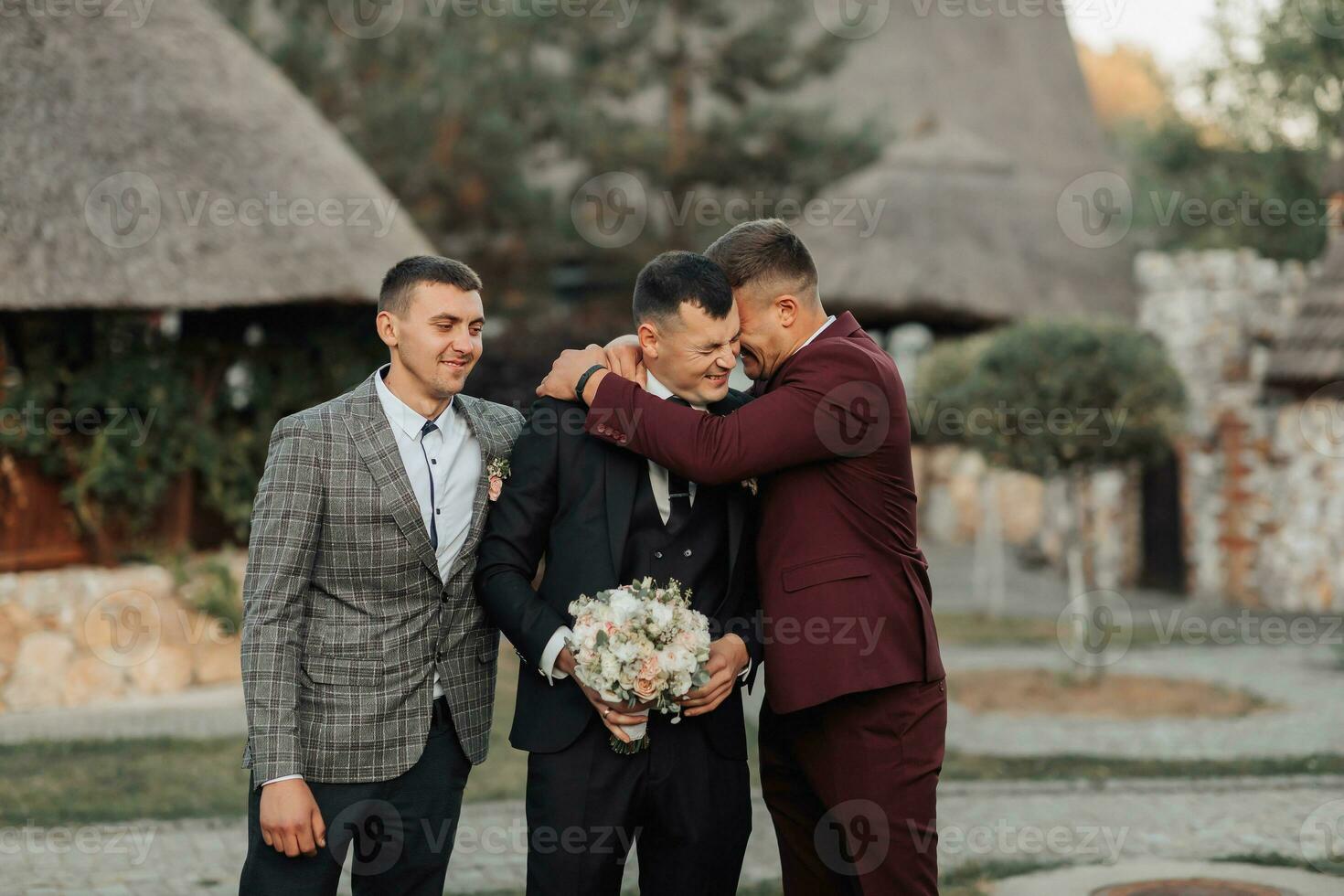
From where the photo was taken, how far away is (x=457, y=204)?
2241 centimetres

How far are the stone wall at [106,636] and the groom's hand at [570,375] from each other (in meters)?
7.40

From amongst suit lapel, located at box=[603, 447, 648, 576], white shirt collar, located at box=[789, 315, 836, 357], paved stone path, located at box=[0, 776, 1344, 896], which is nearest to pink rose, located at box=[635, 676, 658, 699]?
suit lapel, located at box=[603, 447, 648, 576]

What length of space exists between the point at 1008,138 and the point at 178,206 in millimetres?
21600

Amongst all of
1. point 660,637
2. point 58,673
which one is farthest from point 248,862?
point 58,673

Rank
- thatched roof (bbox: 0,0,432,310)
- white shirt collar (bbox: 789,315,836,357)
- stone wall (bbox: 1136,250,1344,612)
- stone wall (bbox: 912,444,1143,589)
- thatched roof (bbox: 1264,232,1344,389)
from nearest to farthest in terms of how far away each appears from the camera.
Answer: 1. white shirt collar (bbox: 789,315,836,357)
2. thatched roof (bbox: 0,0,432,310)
3. thatched roof (bbox: 1264,232,1344,389)
4. stone wall (bbox: 1136,250,1344,612)
5. stone wall (bbox: 912,444,1143,589)

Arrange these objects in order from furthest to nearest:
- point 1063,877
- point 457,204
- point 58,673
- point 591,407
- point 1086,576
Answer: point 457,204 < point 1086,576 < point 58,673 < point 1063,877 < point 591,407

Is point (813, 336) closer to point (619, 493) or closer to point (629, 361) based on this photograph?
point (629, 361)

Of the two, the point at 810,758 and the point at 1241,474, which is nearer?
the point at 810,758

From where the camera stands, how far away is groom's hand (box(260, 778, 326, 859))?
10.8 ft

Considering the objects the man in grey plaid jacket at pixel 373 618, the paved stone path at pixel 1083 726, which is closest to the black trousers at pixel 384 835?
the man in grey plaid jacket at pixel 373 618

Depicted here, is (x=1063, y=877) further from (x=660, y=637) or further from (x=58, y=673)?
(x=58, y=673)

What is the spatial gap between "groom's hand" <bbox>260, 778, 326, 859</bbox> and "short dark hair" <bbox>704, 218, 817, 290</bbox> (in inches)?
68.3

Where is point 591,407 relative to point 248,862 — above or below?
above

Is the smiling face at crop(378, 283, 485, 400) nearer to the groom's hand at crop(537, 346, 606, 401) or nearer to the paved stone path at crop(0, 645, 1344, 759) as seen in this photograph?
the groom's hand at crop(537, 346, 606, 401)
